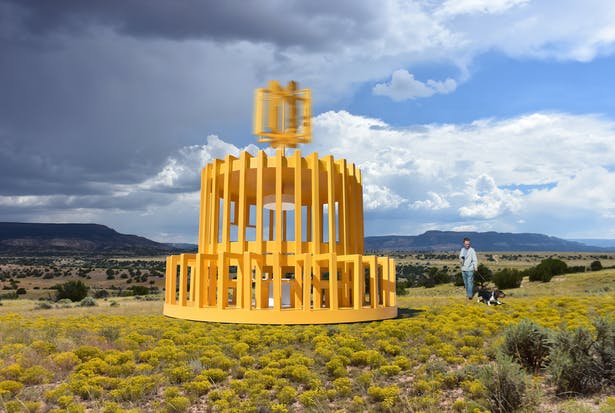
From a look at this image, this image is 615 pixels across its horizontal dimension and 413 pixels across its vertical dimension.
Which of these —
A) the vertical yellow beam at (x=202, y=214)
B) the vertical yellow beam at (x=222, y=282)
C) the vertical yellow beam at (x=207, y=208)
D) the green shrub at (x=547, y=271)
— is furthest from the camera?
the green shrub at (x=547, y=271)

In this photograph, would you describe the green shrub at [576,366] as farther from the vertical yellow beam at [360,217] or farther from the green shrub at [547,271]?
the green shrub at [547,271]

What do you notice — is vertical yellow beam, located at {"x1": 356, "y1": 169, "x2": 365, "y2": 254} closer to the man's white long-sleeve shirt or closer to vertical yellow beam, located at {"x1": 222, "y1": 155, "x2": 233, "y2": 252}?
the man's white long-sleeve shirt

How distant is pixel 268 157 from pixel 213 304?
7156 millimetres

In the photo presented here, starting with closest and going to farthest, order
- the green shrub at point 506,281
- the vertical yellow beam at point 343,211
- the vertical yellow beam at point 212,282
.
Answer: the vertical yellow beam at point 212,282
the vertical yellow beam at point 343,211
the green shrub at point 506,281

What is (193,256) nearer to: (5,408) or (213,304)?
(213,304)

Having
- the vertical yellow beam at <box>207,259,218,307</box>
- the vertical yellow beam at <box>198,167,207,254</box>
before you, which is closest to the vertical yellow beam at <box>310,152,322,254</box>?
the vertical yellow beam at <box>207,259,218,307</box>

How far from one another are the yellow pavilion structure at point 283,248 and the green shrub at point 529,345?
759 cm

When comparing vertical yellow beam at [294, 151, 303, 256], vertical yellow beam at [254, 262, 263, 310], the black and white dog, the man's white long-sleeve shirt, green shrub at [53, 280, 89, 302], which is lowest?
green shrub at [53, 280, 89, 302]

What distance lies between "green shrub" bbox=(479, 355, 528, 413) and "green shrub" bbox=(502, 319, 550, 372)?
114 inches

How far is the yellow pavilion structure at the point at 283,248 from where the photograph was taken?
18078mm

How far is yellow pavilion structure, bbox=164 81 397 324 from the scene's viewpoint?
59.3ft

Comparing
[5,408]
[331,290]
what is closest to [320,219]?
[331,290]

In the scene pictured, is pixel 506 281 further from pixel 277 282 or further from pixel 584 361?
pixel 584 361

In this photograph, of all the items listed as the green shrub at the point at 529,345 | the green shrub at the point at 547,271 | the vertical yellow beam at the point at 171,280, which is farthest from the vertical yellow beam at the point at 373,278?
the green shrub at the point at 547,271
